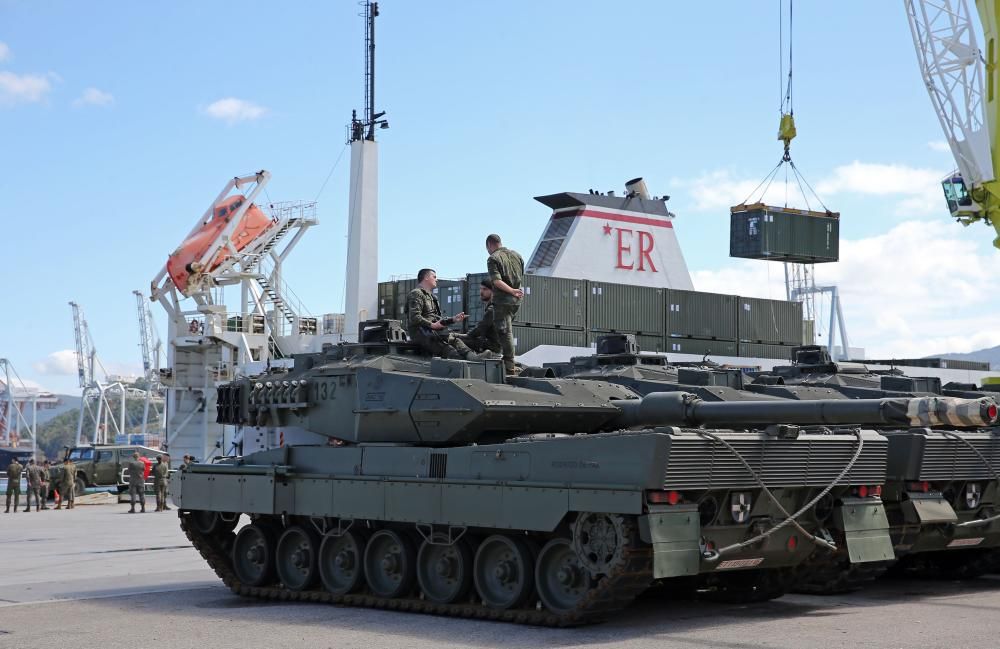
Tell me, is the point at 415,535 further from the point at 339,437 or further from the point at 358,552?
the point at 339,437

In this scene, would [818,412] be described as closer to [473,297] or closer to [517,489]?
[517,489]

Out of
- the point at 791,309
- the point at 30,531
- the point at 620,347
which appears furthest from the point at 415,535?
the point at 791,309

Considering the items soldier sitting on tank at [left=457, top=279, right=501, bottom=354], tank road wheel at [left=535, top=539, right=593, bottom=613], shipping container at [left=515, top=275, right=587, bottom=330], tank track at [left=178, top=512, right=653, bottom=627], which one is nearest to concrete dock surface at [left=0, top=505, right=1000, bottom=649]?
tank track at [left=178, top=512, right=653, bottom=627]

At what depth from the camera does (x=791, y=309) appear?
54281mm

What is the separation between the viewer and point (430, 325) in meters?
14.8

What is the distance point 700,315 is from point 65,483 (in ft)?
82.0

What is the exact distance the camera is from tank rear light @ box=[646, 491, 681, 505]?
1104 cm

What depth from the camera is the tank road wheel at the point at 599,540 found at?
1110cm

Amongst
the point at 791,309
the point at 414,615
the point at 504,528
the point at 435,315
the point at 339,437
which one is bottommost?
the point at 414,615

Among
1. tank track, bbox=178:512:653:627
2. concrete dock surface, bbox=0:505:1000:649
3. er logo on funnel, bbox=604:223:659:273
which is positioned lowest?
concrete dock surface, bbox=0:505:1000:649

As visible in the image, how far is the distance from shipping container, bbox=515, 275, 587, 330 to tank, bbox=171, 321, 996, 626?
28.2 meters

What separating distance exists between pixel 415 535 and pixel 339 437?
5.78 ft

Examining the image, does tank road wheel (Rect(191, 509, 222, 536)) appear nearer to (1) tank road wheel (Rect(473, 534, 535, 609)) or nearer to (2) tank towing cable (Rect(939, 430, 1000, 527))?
(1) tank road wheel (Rect(473, 534, 535, 609))

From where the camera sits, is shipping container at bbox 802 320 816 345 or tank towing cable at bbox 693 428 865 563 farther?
shipping container at bbox 802 320 816 345
